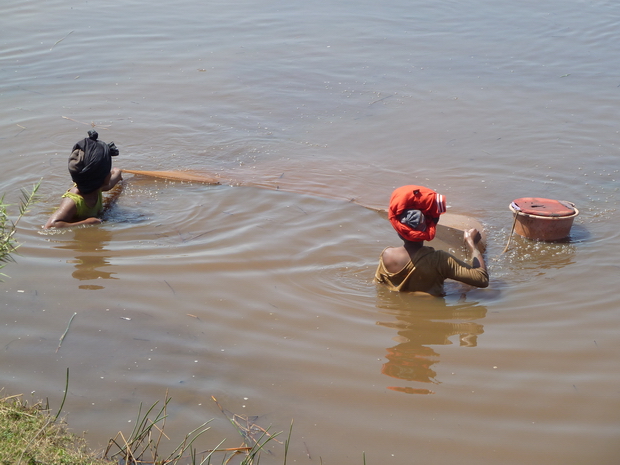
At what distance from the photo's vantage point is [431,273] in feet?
14.4

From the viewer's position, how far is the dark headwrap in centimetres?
552

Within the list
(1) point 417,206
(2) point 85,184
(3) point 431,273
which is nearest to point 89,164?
(2) point 85,184

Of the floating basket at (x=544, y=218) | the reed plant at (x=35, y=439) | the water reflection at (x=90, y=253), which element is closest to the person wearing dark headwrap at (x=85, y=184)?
the water reflection at (x=90, y=253)

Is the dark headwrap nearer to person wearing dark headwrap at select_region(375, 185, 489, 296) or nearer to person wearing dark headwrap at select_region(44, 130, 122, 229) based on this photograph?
person wearing dark headwrap at select_region(44, 130, 122, 229)

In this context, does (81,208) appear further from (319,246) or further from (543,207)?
(543,207)

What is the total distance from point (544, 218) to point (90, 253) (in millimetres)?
3703

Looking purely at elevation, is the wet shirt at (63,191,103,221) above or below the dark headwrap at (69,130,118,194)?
below

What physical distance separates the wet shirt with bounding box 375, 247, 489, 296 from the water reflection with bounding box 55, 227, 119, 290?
2105mm

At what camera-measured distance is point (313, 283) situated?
15.4ft

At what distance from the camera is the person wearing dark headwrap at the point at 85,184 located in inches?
217

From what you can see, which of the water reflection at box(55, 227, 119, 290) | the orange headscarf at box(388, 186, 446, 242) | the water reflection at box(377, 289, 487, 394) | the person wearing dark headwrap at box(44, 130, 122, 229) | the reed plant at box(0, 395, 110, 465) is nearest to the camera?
the reed plant at box(0, 395, 110, 465)

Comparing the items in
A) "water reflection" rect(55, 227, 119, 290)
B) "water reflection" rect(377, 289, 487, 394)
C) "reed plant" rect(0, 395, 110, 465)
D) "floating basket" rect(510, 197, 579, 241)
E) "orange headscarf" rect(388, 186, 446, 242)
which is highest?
"orange headscarf" rect(388, 186, 446, 242)

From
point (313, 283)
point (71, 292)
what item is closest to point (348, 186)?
point (313, 283)

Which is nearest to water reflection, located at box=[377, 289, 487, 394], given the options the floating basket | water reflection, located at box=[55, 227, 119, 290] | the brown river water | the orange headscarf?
the brown river water
